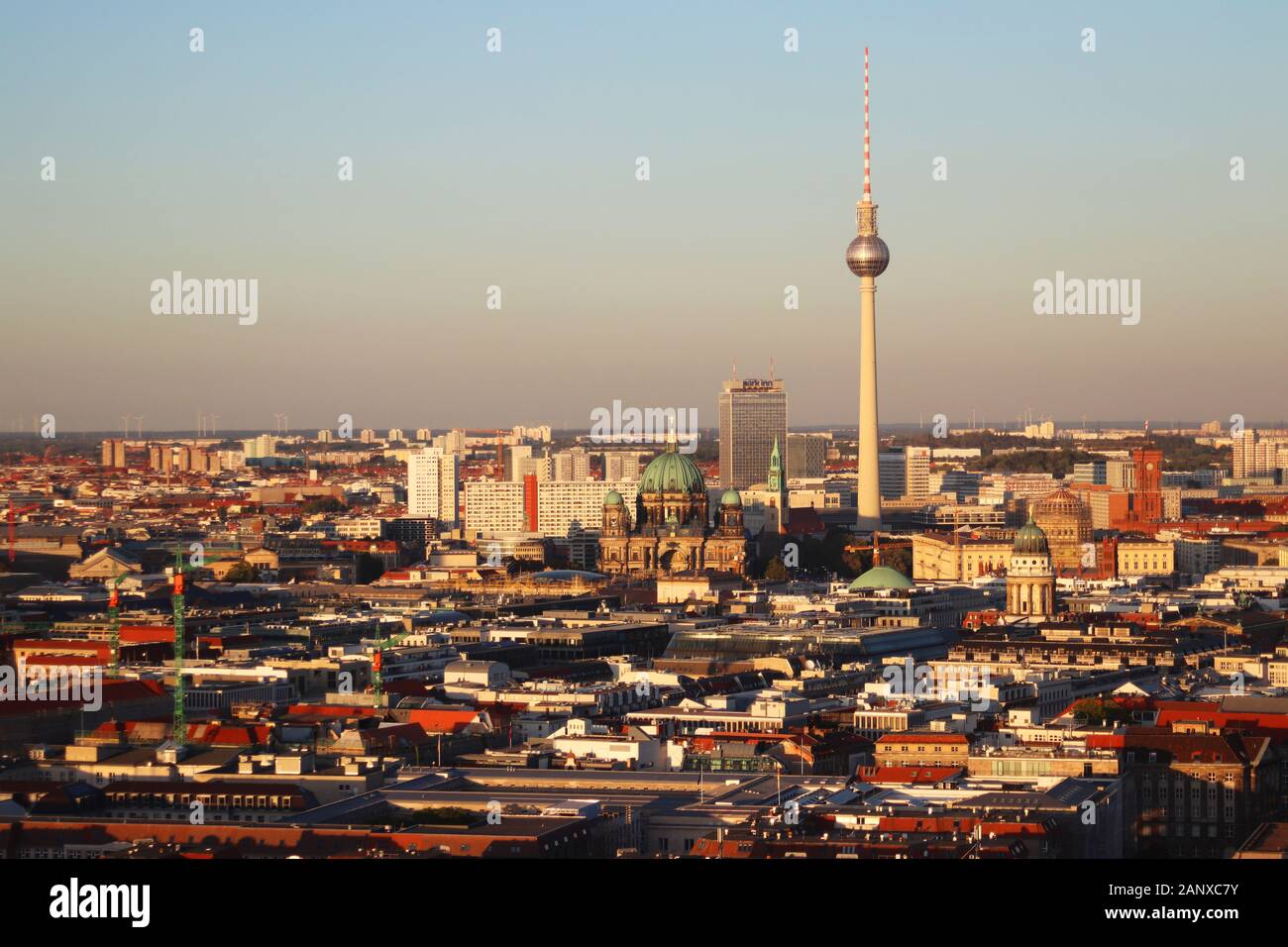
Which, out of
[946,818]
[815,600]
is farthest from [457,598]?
[946,818]

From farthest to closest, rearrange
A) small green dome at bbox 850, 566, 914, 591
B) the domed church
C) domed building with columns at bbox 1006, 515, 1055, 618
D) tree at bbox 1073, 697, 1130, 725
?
the domed church < small green dome at bbox 850, 566, 914, 591 < domed building with columns at bbox 1006, 515, 1055, 618 < tree at bbox 1073, 697, 1130, 725

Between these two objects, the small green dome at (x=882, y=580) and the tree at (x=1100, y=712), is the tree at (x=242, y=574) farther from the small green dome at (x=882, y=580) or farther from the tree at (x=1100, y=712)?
the tree at (x=1100, y=712)

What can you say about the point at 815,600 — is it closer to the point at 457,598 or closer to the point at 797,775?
the point at 457,598

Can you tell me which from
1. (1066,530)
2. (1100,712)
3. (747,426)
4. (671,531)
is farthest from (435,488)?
(1100,712)

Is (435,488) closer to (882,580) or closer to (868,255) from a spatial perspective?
(868,255)

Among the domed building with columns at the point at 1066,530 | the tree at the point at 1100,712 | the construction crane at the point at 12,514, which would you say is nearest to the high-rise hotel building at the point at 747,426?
the construction crane at the point at 12,514

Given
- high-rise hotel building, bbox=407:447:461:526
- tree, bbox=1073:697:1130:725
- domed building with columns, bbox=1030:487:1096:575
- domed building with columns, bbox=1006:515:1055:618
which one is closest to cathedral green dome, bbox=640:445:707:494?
domed building with columns, bbox=1030:487:1096:575

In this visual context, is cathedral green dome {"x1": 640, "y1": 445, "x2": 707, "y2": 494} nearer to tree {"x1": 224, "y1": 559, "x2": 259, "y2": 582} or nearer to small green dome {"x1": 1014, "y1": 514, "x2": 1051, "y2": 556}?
tree {"x1": 224, "y1": 559, "x2": 259, "y2": 582}
